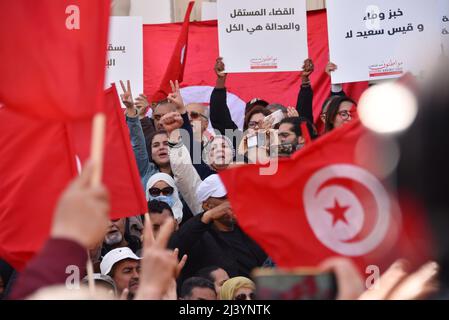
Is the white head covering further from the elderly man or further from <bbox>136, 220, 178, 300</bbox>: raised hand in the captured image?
<bbox>136, 220, 178, 300</bbox>: raised hand

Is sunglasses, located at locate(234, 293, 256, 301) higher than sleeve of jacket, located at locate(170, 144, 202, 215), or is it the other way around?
sleeve of jacket, located at locate(170, 144, 202, 215)

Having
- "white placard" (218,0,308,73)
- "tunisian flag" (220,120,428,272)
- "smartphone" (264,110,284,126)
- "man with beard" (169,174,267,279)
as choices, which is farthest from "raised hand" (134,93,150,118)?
"tunisian flag" (220,120,428,272)

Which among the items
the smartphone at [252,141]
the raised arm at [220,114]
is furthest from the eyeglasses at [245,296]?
the raised arm at [220,114]

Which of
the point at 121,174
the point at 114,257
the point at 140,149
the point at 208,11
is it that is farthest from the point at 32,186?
the point at 208,11

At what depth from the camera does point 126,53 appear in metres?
8.88

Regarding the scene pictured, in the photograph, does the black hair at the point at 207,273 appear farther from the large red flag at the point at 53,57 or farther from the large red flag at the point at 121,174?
the large red flag at the point at 53,57

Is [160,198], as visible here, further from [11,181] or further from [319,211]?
[319,211]

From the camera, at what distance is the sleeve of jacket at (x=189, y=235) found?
602cm

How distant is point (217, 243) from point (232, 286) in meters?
0.59

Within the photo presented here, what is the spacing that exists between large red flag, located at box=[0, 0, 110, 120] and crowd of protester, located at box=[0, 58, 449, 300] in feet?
1.56

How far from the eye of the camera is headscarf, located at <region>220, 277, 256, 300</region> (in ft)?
18.4

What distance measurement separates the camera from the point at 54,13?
13.8ft
